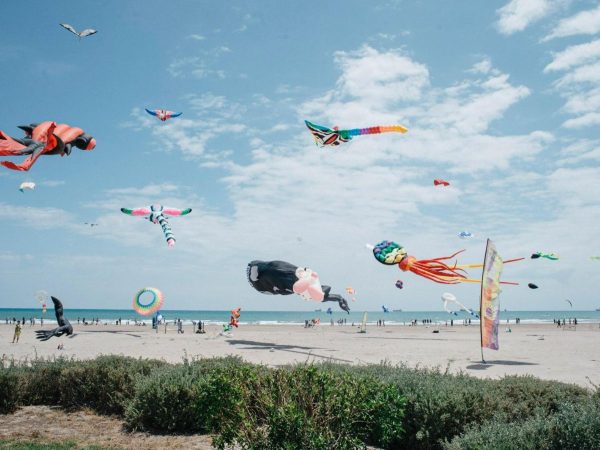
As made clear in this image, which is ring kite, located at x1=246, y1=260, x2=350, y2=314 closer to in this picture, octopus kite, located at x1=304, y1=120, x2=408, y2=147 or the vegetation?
octopus kite, located at x1=304, y1=120, x2=408, y2=147

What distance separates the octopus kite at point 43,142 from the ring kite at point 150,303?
84.0 feet

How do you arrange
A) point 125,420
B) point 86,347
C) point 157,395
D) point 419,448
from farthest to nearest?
point 86,347
point 125,420
point 157,395
point 419,448

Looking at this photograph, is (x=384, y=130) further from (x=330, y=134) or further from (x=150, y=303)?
(x=150, y=303)

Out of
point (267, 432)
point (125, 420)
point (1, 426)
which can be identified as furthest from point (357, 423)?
point (1, 426)

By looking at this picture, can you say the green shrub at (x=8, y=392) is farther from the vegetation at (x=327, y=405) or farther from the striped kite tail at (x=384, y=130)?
the striped kite tail at (x=384, y=130)

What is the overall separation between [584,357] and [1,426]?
25950 mm

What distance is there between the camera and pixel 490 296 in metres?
17.6

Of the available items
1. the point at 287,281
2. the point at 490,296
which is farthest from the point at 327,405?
the point at 287,281

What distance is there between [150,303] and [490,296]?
78.6ft

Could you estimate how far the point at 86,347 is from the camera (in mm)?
28578

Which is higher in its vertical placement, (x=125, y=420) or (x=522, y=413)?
(x=522, y=413)

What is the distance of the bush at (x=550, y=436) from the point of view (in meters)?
4.68

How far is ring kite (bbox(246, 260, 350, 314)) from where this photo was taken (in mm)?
22781

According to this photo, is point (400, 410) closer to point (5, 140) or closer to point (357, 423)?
point (357, 423)
